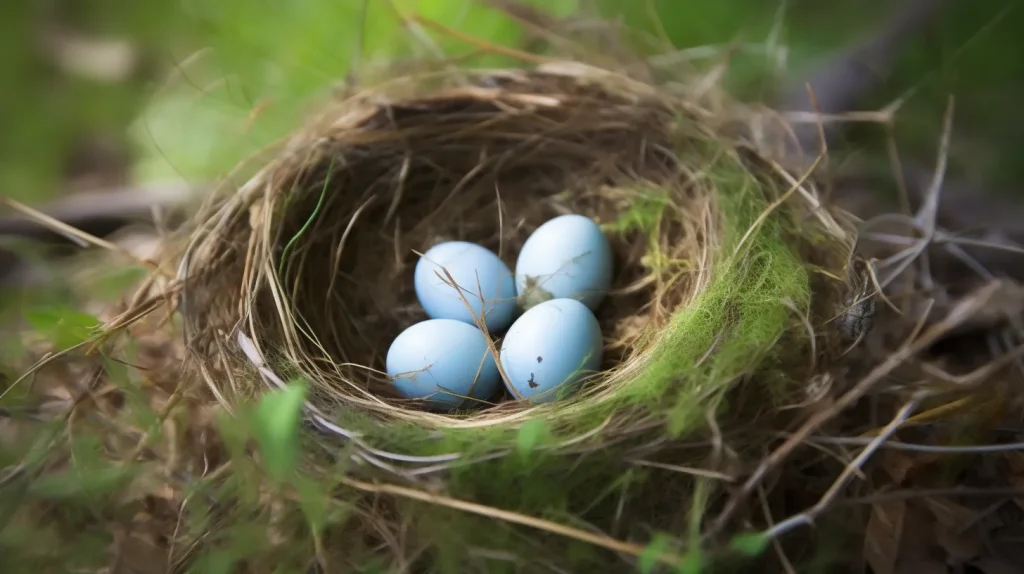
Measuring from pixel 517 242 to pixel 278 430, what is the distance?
2.21 ft

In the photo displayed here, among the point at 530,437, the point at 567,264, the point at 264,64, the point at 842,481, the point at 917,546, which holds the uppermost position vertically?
the point at 264,64

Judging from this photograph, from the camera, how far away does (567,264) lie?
102 cm

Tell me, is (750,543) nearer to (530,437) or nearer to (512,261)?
(530,437)

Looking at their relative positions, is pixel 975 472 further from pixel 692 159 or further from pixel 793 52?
pixel 793 52

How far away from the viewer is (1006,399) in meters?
0.76

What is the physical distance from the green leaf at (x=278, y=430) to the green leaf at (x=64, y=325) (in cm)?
39

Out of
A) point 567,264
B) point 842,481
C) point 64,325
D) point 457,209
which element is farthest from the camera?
point 457,209

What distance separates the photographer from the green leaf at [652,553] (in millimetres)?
596

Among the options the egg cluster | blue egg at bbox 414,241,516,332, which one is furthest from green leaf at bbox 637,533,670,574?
blue egg at bbox 414,241,516,332

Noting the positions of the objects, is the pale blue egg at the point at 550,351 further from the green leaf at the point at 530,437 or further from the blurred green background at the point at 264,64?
the blurred green background at the point at 264,64

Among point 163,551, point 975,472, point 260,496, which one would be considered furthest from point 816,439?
point 163,551

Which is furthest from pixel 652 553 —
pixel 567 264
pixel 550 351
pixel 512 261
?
pixel 512 261

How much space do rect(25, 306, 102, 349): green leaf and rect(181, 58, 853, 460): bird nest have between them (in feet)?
0.44

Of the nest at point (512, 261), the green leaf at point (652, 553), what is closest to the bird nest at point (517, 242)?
the nest at point (512, 261)
